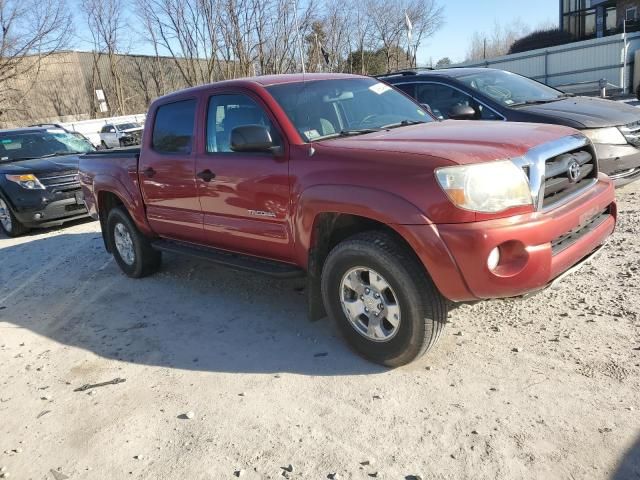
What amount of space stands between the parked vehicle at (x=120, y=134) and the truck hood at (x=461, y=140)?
20.4 meters

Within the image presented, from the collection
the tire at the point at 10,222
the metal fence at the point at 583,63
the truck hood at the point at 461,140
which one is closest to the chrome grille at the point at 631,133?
the truck hood at the point at 461,140

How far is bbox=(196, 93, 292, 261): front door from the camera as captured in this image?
150 inches

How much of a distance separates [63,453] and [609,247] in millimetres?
4591

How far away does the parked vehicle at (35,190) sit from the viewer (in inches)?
336

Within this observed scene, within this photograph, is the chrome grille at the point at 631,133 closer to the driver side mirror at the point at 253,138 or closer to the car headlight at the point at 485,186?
the car headlight at the point at 485,186

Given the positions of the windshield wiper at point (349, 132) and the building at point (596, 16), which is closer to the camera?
the windshield wiper at point (349, 132)

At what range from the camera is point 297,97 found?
4066 millimetres

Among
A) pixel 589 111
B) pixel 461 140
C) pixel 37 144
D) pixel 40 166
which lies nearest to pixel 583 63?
pixel 589 111

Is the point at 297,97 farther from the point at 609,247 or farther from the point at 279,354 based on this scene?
the point at 609,247

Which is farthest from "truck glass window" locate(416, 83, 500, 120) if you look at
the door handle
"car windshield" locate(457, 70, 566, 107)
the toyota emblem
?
the door handle

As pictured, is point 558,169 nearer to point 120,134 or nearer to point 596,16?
point 120,134

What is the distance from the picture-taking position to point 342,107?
417cm

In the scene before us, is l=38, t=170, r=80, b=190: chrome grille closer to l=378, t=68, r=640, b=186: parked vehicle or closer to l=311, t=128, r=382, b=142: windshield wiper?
l=378, t=68, r=640, b=186: parked vehicle

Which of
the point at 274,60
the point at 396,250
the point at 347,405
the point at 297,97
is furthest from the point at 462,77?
the point at 274,60
